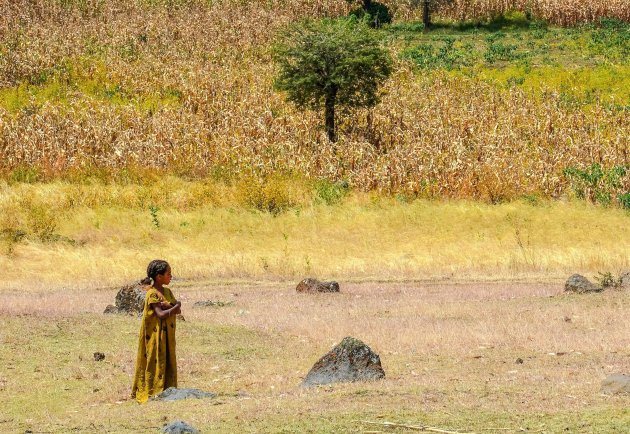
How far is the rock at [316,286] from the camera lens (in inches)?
986

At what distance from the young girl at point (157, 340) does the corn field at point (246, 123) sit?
908 inches

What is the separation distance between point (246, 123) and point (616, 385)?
1167 inches

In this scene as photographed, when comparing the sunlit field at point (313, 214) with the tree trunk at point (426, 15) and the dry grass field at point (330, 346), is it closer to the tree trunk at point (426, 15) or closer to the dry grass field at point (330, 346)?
the dry grass field at point (330, 346)

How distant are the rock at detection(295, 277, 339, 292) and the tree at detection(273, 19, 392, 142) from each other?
15886 mm

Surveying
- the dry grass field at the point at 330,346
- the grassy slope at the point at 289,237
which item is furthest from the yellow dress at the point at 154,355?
the grassy slope at the point at 289,237

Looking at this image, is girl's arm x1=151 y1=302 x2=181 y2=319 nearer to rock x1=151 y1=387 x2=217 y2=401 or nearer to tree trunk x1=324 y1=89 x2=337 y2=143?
rock x1=151 y1=387 x2=217 y2=401

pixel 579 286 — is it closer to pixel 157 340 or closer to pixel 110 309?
pixel 110 309

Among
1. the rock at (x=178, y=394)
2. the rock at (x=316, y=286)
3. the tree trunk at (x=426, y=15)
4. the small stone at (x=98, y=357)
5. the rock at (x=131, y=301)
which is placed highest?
the tree trunk at (x=426, y=15)

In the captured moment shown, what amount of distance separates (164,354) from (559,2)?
157ft

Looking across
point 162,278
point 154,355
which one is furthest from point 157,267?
point 154,355

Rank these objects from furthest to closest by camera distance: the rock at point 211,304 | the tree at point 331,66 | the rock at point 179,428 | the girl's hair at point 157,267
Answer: the tree at point 331,66 < the rock at point 211,304 < the girl's hair at point 157,267 < the rock at point 179,428

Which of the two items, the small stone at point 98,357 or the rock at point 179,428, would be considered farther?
the small stone at point 98,357

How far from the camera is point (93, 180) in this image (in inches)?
1480

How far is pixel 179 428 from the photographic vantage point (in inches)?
439
